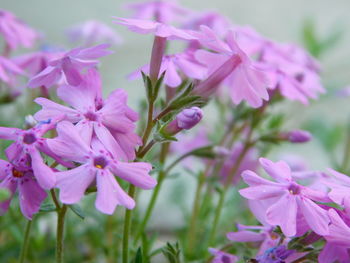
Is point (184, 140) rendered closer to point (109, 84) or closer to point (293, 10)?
point (109, 84)

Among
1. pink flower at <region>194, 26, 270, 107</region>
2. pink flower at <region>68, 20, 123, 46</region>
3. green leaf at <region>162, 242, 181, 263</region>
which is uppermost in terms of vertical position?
pink flower at <region>194, 26, 270, 107</region>

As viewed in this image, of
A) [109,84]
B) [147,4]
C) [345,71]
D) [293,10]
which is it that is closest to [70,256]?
[147,4]

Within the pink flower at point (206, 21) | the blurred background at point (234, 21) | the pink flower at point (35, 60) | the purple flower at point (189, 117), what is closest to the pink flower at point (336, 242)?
the purple flower at point (189, 117)

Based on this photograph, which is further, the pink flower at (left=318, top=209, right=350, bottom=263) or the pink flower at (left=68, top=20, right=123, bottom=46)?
the pink flower at (left=68, top=20, right=123, bottom=46)

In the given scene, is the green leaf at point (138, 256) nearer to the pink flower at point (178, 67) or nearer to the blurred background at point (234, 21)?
the pink flower at point (178, 67)

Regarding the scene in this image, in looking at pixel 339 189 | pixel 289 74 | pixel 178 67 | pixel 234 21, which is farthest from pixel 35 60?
pixel 234 21

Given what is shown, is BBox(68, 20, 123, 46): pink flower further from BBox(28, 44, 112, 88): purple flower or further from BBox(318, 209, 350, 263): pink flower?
BBox(318, 209, 350, 263): pink flower

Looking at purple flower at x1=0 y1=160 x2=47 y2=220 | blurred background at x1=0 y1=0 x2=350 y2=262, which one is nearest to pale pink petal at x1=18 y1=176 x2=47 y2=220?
purple flower at x1=0 y1=160 x2=47 y2=220
